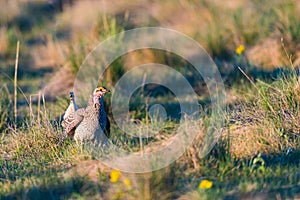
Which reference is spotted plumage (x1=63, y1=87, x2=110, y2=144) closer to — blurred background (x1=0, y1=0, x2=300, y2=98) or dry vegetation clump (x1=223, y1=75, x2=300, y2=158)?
dry vegetation clump (x1=223, y1=75, x2=300, y2=158)

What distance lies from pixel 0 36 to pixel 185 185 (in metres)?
6.55

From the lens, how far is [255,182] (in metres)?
5.31

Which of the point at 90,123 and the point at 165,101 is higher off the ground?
the point at 165,101

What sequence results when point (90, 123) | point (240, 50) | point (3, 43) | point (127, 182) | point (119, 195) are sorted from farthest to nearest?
point (3, 43) → point (240, 50) → point (90, 123) → point (119, 195) → point (127, 182)

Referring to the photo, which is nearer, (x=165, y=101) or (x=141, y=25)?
(x=165, y=101)

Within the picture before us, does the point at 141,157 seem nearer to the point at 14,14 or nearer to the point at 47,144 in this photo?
the point at 47,144

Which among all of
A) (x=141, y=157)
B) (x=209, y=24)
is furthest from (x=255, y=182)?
(x=209, y=24)

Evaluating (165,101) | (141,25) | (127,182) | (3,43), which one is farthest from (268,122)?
(3,43)

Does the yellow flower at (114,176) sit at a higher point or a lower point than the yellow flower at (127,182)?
higher

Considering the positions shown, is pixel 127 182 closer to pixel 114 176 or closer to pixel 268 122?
pixel 114 176

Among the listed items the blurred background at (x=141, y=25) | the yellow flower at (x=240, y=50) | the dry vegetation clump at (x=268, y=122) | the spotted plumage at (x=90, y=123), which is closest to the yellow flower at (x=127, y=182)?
the dry vegetation clump at (x=268, y=122)

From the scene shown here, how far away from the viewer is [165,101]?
849cm

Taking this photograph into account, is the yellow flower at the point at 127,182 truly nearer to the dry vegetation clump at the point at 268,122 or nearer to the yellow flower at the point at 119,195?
the yellow flower at the point at 119,195

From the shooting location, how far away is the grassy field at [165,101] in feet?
17.5
